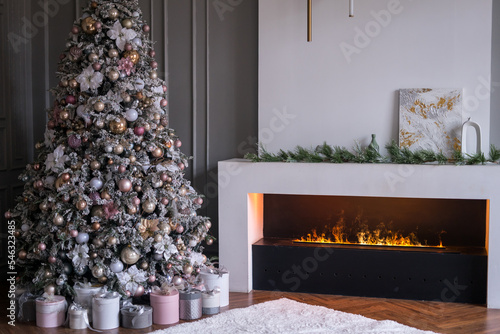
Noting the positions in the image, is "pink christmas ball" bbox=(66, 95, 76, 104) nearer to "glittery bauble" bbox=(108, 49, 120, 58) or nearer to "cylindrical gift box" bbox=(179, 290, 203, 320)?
"glittery bauble" bbox=(108, 49, 120, 58)

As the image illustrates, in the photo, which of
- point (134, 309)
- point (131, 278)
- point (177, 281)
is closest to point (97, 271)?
point (131, 278)

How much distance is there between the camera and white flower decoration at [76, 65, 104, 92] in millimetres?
3938

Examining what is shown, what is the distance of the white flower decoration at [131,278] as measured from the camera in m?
3.88

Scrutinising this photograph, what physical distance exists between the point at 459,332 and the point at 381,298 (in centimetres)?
81

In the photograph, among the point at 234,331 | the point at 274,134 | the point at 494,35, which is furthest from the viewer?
the point at 274,134

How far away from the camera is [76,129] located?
158 inches

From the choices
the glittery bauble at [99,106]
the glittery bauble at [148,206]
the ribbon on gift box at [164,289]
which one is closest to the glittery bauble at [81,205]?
the glittery bauble at [148,206]

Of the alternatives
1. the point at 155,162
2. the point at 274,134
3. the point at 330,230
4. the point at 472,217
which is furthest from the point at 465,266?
the point at 155,162

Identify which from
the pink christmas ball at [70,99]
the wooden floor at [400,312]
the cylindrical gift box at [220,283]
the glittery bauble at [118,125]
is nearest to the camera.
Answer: the wooden floor at [400,312]

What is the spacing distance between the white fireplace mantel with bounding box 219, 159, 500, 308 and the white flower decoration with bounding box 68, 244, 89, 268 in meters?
1.11

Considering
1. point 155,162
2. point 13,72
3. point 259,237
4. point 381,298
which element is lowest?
point 381,298

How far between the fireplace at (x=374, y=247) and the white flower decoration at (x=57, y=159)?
1572 millimetres

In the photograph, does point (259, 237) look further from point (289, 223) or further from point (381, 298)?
point (381, 298)

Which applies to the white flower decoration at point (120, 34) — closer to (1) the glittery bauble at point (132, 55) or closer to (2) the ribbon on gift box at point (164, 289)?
(1) the glittery bauble at point (132, 55)
